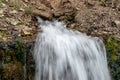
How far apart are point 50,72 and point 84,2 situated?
2087 millimetres

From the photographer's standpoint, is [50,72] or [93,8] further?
[93,8]

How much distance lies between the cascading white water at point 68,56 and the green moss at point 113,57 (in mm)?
111

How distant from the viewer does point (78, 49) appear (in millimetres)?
5086

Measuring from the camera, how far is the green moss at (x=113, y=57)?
536 cm

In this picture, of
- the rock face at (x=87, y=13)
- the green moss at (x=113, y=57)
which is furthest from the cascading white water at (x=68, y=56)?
the rock face at (x=87, y=13)

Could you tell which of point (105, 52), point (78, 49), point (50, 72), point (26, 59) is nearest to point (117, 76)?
point (105, 52)

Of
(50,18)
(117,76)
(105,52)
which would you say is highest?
(50,18)

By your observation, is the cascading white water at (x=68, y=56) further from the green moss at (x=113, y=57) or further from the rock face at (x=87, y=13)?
the rock face at (x=87, y=13)

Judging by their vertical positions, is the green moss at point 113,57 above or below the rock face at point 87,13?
below

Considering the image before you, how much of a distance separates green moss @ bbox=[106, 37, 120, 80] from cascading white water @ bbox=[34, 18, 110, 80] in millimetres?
111

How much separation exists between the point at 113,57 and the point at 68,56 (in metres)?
0.91

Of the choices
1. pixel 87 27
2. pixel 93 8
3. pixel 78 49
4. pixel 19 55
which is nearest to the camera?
pixel 19 55

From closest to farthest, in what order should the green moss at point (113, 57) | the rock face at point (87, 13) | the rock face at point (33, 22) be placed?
1. the rock face at point (33, 22)
2. the green moss at point (113, 57)
3. the rock face at point (87, 13)

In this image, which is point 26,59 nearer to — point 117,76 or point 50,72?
point 50,72
